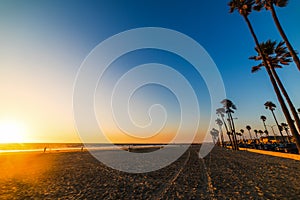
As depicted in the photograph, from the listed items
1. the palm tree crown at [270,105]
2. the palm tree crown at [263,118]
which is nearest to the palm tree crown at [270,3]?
the palm tree crown at [270,105]

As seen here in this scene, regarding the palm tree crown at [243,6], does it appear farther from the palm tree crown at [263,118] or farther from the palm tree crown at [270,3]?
the palm tree crown at [263,118]

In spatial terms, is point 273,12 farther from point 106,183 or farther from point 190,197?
point 106,183

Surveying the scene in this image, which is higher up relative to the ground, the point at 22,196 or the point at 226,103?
the point at 226,103

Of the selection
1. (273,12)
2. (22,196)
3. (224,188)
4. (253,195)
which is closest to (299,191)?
(253,195)

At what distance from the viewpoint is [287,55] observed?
54.7 ft

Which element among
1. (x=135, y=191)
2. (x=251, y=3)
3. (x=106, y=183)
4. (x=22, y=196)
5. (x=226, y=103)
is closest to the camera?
(x=22, y=196)

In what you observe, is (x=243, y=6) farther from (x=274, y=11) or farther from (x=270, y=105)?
(x=270, y=105)

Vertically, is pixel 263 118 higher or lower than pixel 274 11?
higher

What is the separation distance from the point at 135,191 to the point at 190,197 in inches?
112

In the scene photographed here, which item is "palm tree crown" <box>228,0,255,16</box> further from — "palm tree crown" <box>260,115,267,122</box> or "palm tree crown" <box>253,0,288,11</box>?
"palm tree crown" <box>260,115,267,122</box>

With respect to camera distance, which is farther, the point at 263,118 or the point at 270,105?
the point at 263,118

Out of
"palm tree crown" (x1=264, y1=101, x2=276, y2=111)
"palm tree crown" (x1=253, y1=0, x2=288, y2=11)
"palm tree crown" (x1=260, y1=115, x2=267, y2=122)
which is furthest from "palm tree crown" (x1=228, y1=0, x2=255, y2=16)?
"palm tree crown" (x1=260, y1=115, x2=267, y2=122)

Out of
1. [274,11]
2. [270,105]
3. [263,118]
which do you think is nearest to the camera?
[274,11]

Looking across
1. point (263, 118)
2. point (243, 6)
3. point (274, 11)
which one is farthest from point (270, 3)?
point (263, 118)
